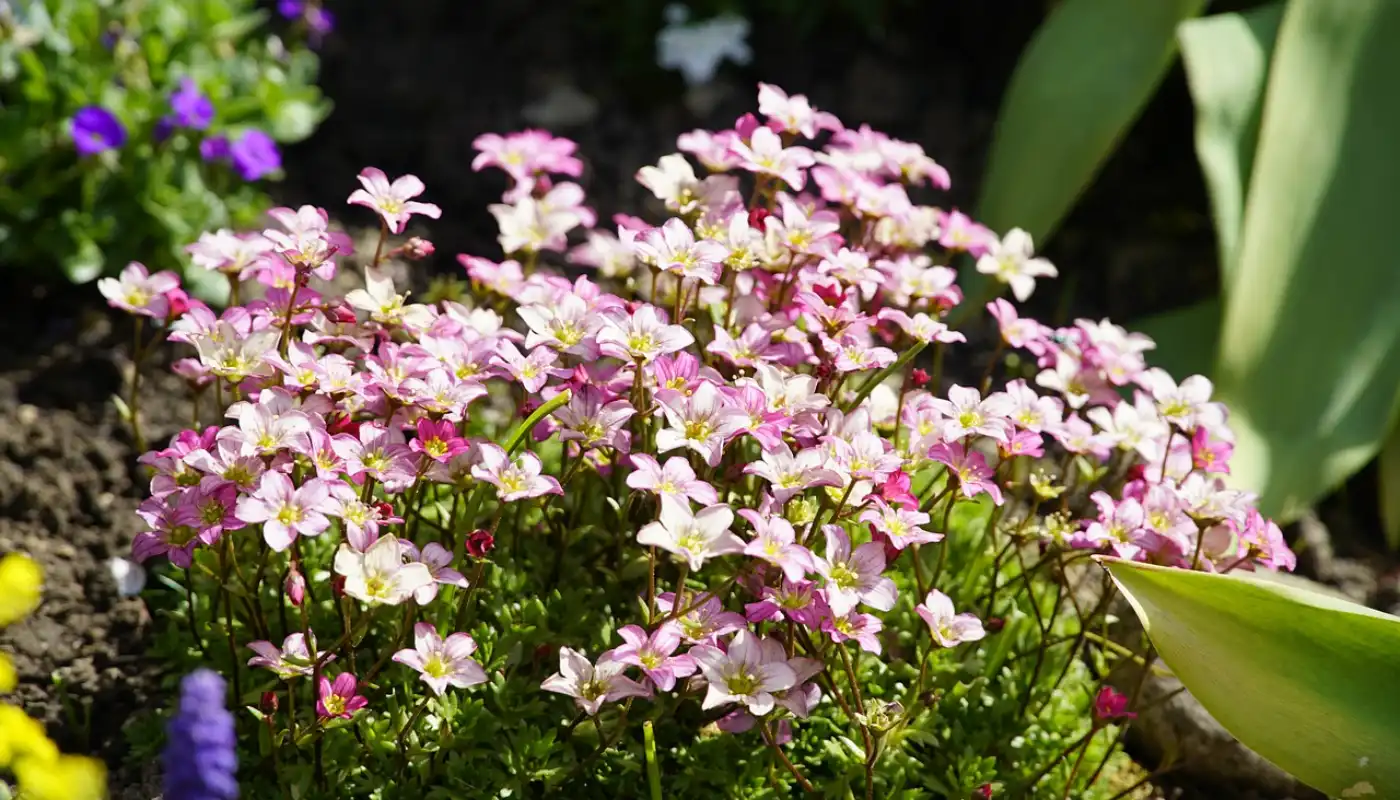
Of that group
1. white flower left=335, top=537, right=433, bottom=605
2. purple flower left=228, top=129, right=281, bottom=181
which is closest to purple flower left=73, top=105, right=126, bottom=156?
purple flower left=228, top=129, right=281, bottom=181

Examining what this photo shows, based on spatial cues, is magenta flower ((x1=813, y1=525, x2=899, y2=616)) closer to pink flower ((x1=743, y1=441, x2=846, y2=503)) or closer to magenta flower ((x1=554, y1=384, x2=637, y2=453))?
pink flower ((x1=743, y1=441, x2=846, y2=503))

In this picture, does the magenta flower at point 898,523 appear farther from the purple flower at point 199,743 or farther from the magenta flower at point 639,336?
the purple flower at point 199,743

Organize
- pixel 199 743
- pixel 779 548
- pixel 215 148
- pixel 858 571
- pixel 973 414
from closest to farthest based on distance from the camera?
pixel 199 743 < pixel 779 548 < pixel 858 571 < pixel 973 414 < pixel 215 148

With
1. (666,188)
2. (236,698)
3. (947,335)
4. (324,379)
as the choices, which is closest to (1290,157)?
(947,335)

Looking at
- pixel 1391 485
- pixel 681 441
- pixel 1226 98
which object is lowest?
pixel 681 441

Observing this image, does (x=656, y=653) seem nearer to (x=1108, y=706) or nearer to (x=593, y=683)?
(x=593, y=683)

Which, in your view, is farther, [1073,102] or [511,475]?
[1073,102]

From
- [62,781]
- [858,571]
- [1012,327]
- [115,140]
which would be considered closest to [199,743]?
[62,781]

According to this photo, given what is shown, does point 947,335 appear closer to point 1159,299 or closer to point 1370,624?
point 1370,624

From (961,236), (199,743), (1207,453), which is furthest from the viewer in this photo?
(961,236)
